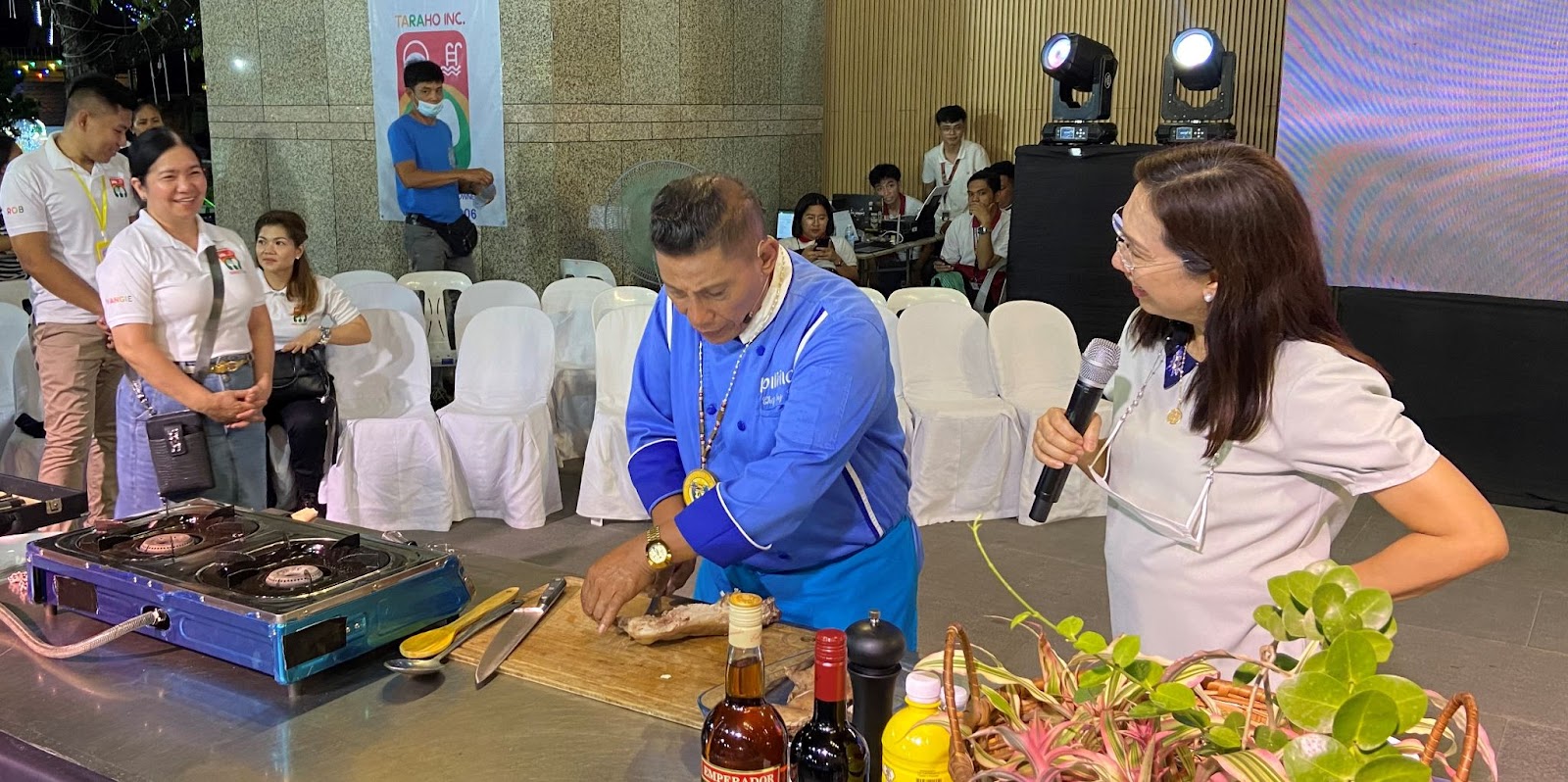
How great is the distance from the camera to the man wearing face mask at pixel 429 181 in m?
7.35

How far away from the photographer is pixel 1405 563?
1.63 meters

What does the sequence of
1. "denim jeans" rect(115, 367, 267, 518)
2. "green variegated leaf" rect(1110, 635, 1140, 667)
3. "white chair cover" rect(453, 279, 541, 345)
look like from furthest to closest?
"white chair cover" rect(453, 279, 541, 345) → "denim jeans" rect(115, 367, 267, 518) → "green variegated leaf" rect(1110, 635, 1140, 667)

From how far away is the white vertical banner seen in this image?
25.2 ft

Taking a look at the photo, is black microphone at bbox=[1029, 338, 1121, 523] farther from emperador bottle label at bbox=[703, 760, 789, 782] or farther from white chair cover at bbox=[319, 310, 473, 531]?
white chair cover at bbox=[319, 310, 473, 531]

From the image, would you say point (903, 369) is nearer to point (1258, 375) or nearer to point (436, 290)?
point (436, 290)

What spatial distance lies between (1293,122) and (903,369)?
241cm

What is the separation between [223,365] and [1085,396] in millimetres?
2521

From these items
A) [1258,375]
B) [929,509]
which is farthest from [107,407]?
[1258,375]

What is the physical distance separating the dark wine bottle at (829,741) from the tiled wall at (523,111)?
699 centimetres

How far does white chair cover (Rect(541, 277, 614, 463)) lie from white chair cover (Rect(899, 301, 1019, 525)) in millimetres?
1579

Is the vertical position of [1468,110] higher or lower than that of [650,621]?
higher

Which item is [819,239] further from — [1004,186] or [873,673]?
[873,673]

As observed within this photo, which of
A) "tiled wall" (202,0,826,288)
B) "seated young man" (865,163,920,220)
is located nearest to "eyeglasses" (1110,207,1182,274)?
"tiled wall" (202,0,826,288)

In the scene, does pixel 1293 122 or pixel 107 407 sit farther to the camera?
pixel 1293 122
